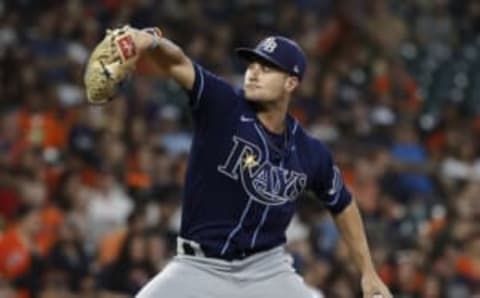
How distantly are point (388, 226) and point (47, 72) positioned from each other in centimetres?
359

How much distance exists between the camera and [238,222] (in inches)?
297

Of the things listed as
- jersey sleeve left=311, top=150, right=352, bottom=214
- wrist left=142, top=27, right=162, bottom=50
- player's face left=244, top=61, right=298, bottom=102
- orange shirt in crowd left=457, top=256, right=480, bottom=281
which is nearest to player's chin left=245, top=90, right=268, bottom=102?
player's face left=244, top=61, right=298, bottom=102

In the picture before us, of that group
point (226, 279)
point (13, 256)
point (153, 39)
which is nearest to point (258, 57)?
point (153, 39)

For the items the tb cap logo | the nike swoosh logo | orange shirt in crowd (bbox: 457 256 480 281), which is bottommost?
orange shirt in crowd (bbox: 457 256 480 281)

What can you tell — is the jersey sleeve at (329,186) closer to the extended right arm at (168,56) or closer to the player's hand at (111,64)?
the extended right arm at (168,56)

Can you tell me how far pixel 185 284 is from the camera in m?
7.46

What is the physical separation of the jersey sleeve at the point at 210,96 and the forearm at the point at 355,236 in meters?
0.97

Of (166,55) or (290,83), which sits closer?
(166,55)

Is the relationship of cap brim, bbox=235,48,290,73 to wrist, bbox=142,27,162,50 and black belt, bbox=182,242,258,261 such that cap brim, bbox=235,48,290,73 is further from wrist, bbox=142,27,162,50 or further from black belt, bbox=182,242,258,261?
black belt, bbox=182,242,258,261

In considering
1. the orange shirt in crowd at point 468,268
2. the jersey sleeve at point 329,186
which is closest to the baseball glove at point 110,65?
the jersey sleeve at point 329,186

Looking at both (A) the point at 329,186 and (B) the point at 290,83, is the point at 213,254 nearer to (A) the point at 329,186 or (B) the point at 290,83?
(A) the point at 329,186

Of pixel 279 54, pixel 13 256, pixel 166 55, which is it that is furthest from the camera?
pixel 13 256

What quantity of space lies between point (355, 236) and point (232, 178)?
0.86 metres

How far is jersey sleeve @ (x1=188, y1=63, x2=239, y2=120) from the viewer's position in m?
7.33
